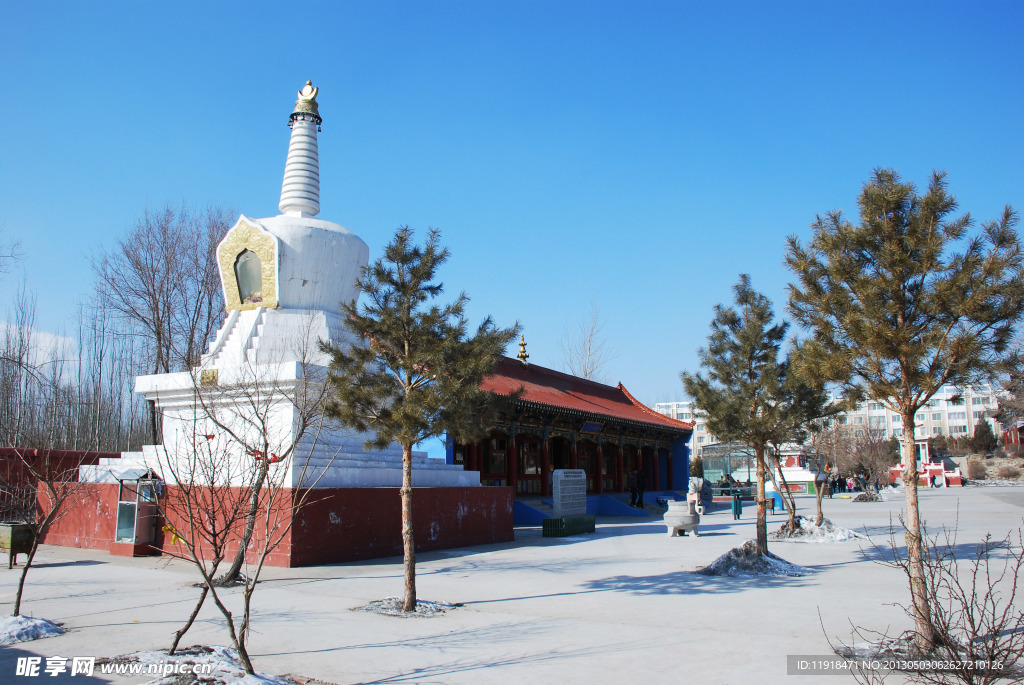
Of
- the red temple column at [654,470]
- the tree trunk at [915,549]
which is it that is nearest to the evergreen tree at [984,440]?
the red temple column at [654,470]

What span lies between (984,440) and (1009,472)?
14.6 metres

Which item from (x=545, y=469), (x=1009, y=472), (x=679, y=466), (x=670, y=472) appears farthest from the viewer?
(x=1009, y=472)

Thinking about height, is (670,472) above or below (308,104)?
below

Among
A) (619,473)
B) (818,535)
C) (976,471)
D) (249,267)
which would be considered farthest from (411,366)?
(976,471)

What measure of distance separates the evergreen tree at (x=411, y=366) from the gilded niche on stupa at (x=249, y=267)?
24.7 ft

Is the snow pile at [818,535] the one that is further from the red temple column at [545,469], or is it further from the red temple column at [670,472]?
the red temple column at [670,472]

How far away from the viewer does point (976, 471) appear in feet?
244

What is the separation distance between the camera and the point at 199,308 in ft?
96.2

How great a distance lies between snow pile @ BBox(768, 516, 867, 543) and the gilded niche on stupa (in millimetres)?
14070

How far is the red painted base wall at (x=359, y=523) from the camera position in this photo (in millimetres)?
13180

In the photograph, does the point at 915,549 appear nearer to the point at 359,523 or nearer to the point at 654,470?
the point at 359,523

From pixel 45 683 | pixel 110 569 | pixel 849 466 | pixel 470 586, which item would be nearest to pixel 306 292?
pixel 110 569

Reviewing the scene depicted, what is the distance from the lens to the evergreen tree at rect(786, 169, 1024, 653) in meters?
7.33

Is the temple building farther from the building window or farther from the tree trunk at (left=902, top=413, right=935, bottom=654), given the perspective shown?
the tree trunk at (left=902, top=413, right=935, bottom=654)
